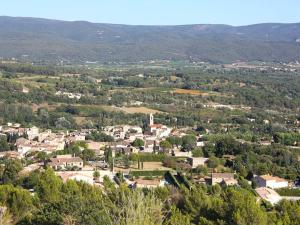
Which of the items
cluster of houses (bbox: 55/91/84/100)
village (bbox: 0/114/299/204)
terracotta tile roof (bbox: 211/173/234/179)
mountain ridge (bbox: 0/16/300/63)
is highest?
terracotta tile roof (bbox: 211/173/234/179)

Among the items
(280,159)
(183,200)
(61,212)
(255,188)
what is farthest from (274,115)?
(61,212)

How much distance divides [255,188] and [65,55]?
4641 inches

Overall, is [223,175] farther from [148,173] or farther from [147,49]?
[147,49]

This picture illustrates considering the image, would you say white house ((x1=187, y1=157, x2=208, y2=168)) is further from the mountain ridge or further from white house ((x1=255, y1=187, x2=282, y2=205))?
the mountain ridge

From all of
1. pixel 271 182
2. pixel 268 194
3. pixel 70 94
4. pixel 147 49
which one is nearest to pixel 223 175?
pixel 271 182

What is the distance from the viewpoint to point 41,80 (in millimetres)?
67688

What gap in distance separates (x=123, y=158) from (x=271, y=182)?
914 centimetres

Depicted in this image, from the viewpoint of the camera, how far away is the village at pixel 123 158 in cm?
2819

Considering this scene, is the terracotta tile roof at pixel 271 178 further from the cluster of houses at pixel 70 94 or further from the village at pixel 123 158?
the cluster of houses at pixel 70 94

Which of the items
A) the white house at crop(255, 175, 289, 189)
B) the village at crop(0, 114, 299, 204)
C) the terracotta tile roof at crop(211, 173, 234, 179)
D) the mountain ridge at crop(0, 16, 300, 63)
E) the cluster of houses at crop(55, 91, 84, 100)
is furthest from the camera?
the mountain ridge at crop(0, 16, 300, 63)

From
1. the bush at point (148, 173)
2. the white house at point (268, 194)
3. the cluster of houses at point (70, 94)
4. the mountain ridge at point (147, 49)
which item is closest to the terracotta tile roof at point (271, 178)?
the white house at point (268, 194)

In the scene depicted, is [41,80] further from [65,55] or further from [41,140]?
[65,55]

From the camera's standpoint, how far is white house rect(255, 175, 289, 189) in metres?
28.7

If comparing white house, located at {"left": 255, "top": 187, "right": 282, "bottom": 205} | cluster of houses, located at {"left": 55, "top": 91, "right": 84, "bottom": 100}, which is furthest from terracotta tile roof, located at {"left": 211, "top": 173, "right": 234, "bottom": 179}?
cluster of houses, located at {"left": 55, "top": 91, "right": 84, "bottom": 100}
